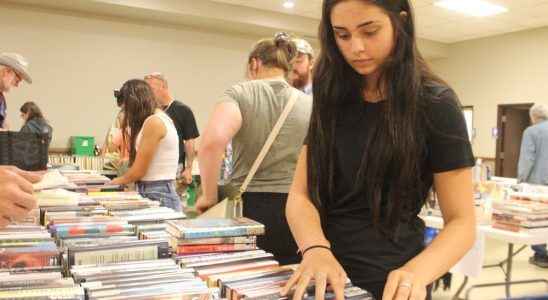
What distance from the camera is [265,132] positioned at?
206cm

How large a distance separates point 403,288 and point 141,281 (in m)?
0.49

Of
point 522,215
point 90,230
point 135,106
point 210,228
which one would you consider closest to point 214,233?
point 210,228

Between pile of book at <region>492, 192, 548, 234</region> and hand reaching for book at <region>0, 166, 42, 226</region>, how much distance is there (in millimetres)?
2892

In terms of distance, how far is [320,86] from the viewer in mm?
1248

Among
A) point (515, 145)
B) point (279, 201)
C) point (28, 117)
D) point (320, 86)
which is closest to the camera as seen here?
point (320, 86)

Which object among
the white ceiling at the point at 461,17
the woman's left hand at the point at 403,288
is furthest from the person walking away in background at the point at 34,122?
the woman's left hand at the point at 403,288

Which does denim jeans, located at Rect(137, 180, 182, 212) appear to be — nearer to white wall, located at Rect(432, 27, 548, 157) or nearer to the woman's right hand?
the woman's right hand

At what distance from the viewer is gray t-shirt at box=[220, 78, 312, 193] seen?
6.63ft

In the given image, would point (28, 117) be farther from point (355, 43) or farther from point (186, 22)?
point (355, 43)

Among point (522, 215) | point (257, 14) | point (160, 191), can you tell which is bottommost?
point (522, 215)

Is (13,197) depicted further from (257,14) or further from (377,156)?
(257,14)

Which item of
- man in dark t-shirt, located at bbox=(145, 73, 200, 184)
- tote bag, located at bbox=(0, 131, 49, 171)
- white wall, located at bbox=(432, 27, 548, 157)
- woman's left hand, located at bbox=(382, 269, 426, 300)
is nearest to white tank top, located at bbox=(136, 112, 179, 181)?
tote bag, located at bbox=(0, 131, 49, 171)

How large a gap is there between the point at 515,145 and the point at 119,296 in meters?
9.87

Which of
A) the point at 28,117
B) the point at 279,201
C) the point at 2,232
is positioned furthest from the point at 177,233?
the point at 28,117
